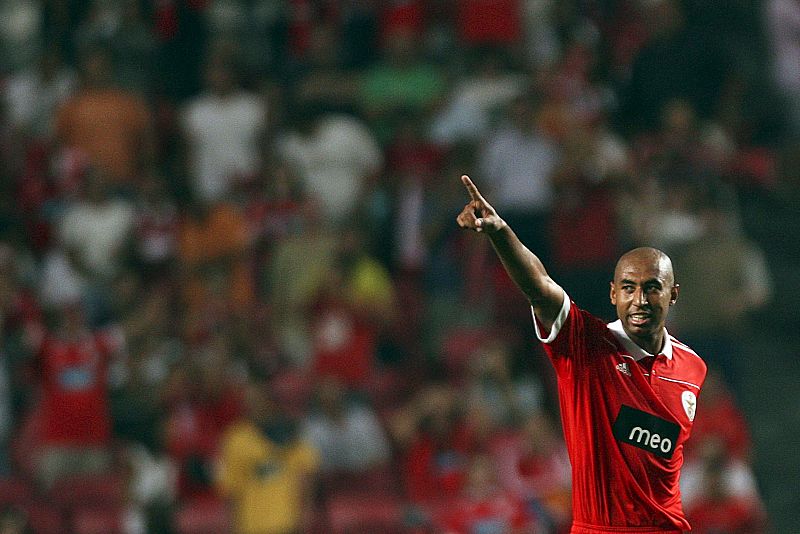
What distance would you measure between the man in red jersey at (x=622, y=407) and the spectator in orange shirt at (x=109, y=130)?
7835 mm

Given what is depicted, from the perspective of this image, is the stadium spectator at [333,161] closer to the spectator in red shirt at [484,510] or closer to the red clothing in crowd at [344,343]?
the red clothing in crowd at [344,343]

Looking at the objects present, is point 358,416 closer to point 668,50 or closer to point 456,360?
point 456,360

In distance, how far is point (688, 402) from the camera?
14.8ft

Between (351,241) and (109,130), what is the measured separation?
2.53 m

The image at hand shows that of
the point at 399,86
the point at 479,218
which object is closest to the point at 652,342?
the point at 479,218

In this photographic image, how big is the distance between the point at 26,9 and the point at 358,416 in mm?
5542

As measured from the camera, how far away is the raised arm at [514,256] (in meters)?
3.97

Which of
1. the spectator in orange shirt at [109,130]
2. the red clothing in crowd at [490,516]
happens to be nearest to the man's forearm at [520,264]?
the red clothing in crowd at [490,516]

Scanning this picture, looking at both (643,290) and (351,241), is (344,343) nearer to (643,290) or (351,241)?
(351,241)

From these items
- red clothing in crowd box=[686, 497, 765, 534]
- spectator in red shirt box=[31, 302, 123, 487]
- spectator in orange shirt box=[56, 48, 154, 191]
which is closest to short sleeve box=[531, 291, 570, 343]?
red clothing in crowd box=[686, 497, 765, 534]

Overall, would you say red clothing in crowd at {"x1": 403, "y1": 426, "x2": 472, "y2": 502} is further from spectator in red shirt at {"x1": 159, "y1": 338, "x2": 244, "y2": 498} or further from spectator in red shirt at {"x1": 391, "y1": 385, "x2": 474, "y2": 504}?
spectator in red shirt at {"x1": 159, "y1": 338, "x2": 244, "y2": 498}

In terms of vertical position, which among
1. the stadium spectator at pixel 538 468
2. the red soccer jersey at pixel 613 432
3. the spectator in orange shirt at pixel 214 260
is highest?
the spectator in orange shirt at pixel 214 260

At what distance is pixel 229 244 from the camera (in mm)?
10961

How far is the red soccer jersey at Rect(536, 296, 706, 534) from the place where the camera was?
436 cm
